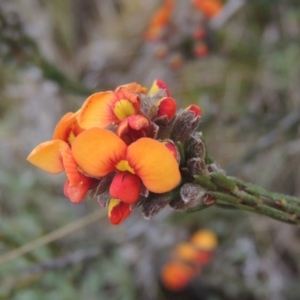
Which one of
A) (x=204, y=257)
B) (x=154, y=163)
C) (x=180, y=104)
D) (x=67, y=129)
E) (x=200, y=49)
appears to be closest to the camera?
(x=154, y=163)

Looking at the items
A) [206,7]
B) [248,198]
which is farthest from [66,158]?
[206,7]

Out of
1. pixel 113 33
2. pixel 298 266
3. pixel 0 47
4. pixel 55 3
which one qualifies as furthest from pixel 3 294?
pixel 55 3

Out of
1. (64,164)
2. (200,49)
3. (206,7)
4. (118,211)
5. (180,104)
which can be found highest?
(64,164)

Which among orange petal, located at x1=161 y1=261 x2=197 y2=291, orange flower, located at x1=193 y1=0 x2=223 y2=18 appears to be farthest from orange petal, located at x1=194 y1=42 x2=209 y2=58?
orange petal, located at x1=161 y1=261 x2=197 y2=291

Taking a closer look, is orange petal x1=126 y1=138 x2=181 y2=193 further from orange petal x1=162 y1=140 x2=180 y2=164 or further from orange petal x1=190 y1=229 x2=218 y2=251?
orange petal x1=190 y1=229 x2=218 y2=251

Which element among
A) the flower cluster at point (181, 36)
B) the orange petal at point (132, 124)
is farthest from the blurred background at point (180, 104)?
the orange petal at point (132, 124)

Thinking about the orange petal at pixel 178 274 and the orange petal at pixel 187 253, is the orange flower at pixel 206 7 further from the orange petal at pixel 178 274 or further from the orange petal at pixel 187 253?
the orange petal at pixel 178 274

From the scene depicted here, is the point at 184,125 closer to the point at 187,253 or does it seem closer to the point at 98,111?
the point at 98,111
